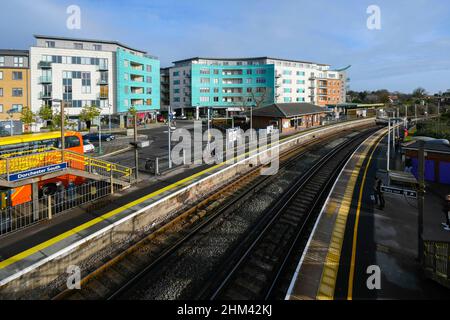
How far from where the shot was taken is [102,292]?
9.40 m

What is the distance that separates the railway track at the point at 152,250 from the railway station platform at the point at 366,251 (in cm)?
497

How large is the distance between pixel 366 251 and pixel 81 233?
430 inches

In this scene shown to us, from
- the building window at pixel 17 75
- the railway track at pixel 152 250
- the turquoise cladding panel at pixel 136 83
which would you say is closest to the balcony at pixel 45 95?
the building window at pixel 17 75

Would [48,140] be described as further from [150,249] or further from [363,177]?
[363,177]

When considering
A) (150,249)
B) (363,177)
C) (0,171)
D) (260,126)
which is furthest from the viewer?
(260,126)

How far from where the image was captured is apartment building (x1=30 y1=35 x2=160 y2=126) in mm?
51969

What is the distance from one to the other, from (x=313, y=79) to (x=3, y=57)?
78.3 meters

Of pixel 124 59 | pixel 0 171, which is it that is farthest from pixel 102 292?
pixel 124 59

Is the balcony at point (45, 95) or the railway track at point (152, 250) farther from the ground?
the balcony at point (45, 95)

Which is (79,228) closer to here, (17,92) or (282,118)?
(282,118)

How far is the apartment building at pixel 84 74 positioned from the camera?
2046 inches

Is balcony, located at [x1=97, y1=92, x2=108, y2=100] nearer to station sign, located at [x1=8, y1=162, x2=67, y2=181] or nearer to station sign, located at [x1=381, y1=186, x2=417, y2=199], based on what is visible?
station sign, located at [x1=8, y1=162, x2=67, y2=181]

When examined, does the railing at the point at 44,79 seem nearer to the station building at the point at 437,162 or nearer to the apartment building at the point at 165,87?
the apartment building at the point at 165,87

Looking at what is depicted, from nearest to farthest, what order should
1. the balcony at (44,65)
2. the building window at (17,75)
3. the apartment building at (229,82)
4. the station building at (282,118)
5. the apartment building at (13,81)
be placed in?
the station building at (282,118) → the apartment building at (13,81) → the building window at (17,75) → the balcony at (44,65) → the apartment building at (229,82)
